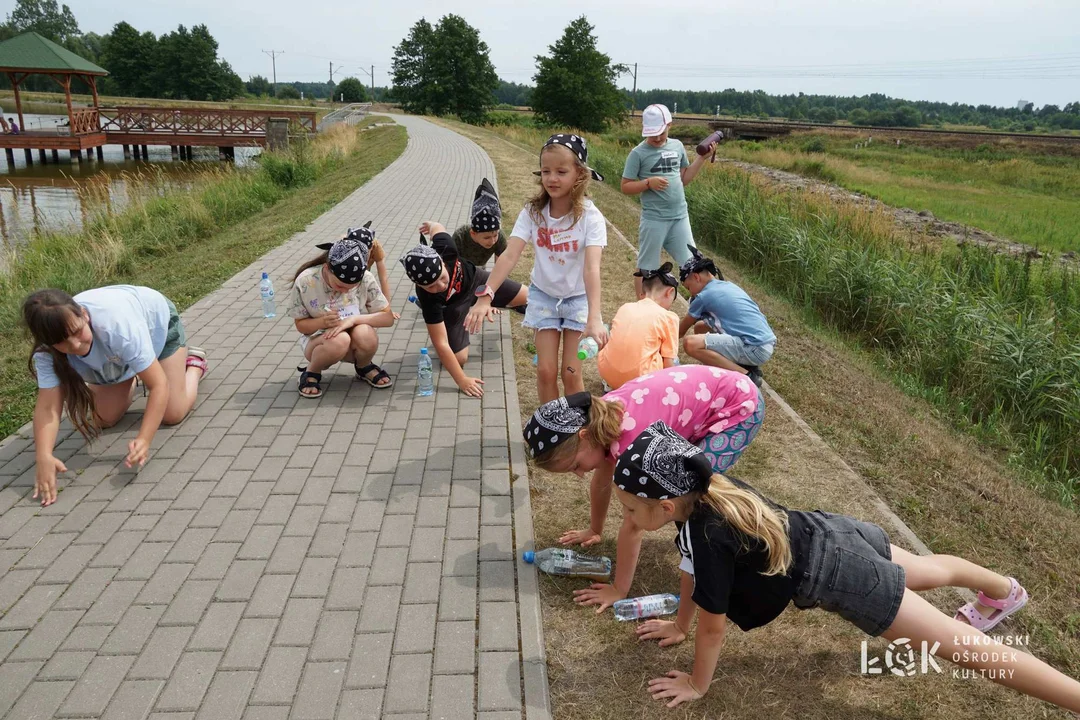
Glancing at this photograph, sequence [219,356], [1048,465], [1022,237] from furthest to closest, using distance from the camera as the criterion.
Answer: [1022,237]
[219,356]
[1048,465]

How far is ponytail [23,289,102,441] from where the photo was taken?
3740 millimetres

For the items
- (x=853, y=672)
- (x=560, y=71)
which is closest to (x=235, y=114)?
(x=560, y=71)

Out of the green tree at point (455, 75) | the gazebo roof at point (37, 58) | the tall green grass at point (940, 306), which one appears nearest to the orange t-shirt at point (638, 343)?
the tall green grass at point (940, 306)

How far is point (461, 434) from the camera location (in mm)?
4824

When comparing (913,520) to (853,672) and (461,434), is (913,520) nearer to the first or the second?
(853,672)

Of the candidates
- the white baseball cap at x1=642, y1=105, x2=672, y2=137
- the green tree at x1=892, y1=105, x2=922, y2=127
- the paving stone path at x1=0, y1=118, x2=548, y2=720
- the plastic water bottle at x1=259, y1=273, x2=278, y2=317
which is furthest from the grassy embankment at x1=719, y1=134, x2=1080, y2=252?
the green tree at x1=892, y1=105, x2=922, y2=127

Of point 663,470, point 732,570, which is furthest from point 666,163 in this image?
point 732,570

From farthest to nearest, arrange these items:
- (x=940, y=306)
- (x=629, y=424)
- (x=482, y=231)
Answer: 1. (x=940, y=306)
2. (x=482, y=231)
3. (x=629, y=424)

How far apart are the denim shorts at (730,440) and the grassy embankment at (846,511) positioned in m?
0.64

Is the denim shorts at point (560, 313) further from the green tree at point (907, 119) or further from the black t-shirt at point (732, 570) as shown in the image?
the green tree at point (907, 119)

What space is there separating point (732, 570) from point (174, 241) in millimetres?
10625

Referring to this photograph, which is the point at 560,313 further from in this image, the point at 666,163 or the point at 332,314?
the point at 666,163

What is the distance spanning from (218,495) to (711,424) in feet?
9.22

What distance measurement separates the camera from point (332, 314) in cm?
517
